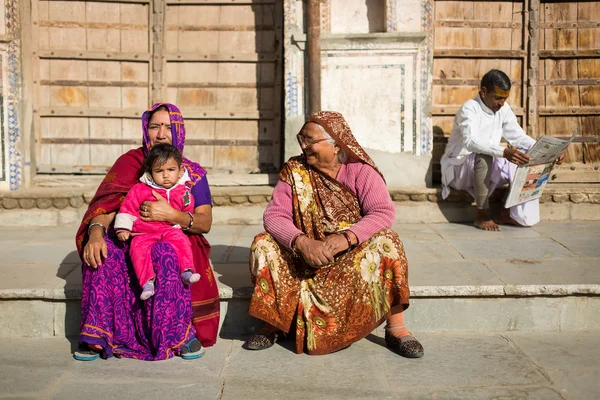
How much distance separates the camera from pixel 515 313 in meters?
4.35

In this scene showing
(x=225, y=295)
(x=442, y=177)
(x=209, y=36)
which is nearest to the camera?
(x=225, y=295)

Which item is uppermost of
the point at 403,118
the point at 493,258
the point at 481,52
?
the point at 481,52

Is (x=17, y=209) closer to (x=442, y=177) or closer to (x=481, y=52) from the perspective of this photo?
(x=442, y=177)

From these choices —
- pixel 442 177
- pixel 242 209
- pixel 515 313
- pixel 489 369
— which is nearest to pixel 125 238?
pixel 489 369

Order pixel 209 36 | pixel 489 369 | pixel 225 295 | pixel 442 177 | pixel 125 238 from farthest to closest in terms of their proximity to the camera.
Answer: pixel 209 36 → pixel 442 177 → pixel 225 295 → pixel 125 238 → pixel 489 369

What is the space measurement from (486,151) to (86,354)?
11.9 feet

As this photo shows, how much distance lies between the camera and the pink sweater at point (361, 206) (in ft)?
13.1

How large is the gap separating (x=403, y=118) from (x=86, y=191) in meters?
2.81

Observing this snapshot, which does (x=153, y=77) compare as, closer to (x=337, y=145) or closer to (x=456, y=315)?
(x=337, y=145)

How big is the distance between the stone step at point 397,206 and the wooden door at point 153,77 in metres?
0.56

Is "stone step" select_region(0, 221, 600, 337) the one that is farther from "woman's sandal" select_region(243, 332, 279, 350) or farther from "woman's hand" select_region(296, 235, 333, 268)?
"woman's hand" select_region(296, 235, 333, 268)

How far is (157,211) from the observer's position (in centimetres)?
396

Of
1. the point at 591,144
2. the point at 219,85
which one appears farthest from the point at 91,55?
the point at 591,144

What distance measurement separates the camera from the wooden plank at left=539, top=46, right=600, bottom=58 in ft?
23.1
